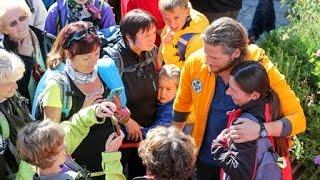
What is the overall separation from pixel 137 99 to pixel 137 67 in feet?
0.76

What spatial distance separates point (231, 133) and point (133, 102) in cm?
116

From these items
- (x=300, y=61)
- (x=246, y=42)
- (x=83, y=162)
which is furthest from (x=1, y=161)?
(x=300, y=61)

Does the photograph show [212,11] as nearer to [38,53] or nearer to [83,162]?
[38,53]

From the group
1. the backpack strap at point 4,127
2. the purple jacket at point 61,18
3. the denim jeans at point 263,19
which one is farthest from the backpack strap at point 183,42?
the denim jeans at point 263,19

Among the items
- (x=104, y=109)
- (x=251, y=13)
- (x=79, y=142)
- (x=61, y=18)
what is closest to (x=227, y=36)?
(x=104, y=109)

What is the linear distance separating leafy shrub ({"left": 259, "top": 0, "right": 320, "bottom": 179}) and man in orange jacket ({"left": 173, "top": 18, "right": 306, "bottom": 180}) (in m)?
1.09

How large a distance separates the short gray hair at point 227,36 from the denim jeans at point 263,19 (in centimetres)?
368

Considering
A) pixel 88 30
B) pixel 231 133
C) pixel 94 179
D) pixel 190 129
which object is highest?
pixel 88 30

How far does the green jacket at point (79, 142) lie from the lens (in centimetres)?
303

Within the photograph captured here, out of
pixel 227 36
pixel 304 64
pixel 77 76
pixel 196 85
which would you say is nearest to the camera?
pixel 227 36

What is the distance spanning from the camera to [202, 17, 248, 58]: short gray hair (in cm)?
320

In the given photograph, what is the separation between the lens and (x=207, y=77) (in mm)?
3396

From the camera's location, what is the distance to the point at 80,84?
11.7 ft

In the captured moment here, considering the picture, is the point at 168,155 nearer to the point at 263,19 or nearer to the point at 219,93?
the point at 219,93
